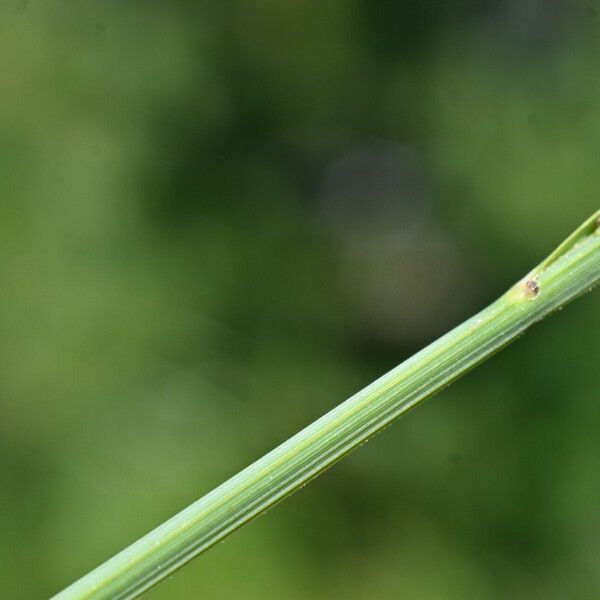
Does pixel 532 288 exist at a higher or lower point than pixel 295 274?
lower

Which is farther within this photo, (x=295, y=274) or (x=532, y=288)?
(x=295, y=274)

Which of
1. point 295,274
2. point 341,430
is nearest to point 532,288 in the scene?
point 341,430

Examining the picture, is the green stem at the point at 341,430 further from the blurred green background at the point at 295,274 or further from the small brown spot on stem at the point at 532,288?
the blurred green background at the point at 295,274

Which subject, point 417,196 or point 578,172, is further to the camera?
point 417,196

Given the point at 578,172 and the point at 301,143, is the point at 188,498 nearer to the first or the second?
the point at 301,143

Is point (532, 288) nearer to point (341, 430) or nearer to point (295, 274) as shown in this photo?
point (341, 430)

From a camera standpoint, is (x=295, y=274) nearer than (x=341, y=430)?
No

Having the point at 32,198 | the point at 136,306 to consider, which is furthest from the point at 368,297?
the point at 32,198
